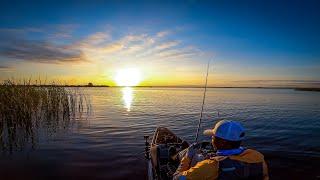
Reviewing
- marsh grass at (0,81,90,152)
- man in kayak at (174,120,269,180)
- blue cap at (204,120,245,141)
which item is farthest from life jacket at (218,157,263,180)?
marsh grass at (0,81,90,152)

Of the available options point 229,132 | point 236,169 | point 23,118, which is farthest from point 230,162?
point 23,118

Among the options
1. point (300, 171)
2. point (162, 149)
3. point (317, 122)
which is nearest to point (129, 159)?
point (162, 149)

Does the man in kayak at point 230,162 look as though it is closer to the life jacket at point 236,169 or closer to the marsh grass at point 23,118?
the life jacket at point 236,169

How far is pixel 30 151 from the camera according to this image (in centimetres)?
1260

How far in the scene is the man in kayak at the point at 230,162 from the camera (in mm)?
4016

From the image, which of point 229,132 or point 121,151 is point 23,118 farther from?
point 229,132

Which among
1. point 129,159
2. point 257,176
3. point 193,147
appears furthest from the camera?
point 129,159

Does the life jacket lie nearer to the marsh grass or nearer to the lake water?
the lake water

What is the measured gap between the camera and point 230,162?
4.02m

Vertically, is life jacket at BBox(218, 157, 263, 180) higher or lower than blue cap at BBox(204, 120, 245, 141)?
lower

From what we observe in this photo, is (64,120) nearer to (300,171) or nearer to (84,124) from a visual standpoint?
(84,124)

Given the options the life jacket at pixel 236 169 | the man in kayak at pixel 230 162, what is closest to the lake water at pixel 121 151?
the man in kayak at pixel 230 162

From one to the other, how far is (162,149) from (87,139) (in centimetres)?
852

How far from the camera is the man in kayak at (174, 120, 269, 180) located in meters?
4.02
